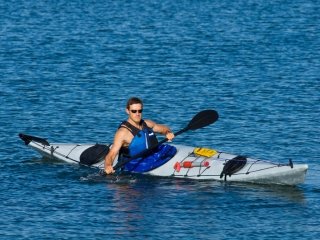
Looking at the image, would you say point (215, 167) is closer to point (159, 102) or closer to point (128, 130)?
point (128, 130)

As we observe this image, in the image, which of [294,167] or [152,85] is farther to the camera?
[152,85]

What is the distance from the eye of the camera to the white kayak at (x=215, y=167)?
23.4 m

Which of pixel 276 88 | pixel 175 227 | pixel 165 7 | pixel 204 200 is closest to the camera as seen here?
pixel 175 227

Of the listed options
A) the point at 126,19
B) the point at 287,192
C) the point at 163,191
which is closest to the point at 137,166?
the point at 163,191

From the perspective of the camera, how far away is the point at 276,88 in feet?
116

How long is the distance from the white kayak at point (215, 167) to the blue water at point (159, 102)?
0.19 meters

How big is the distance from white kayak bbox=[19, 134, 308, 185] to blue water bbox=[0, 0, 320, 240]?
19 centimetres

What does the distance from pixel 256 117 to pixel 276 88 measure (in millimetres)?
4570

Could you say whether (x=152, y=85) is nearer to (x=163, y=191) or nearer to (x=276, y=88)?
(x=276, y=88)

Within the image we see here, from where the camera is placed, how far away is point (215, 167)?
24.0 meters

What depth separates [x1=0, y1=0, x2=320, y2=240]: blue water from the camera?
21938 millimetres

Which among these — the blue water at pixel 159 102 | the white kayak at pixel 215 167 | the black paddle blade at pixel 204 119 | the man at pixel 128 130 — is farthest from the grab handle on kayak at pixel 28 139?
the black paddle blade at pixel 204 119

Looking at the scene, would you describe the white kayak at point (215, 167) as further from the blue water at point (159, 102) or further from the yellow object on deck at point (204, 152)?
the blue water at point (159, 102)

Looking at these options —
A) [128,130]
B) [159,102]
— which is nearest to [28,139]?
[128,130]
